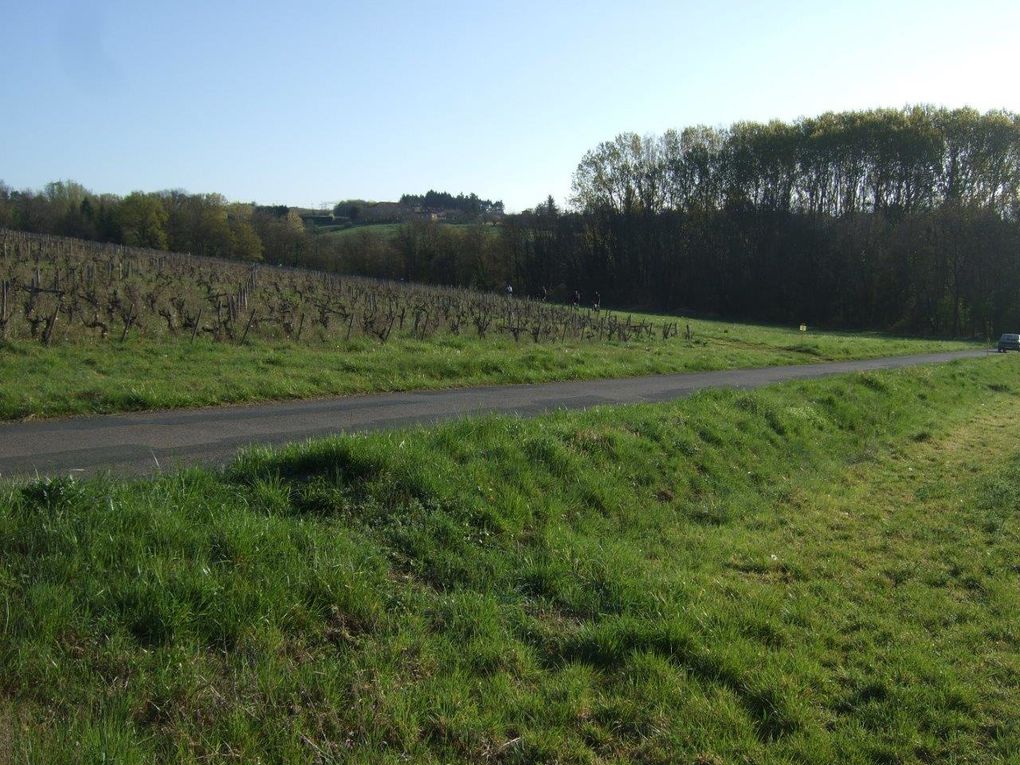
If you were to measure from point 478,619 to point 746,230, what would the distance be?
7802 centimetres

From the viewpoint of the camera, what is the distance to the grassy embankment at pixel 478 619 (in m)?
3.82

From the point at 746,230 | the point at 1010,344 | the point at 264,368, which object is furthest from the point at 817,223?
the point at 264,368

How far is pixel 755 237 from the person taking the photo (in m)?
76.6

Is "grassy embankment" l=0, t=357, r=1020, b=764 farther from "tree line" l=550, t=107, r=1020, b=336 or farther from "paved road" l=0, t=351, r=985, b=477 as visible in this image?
"tree line" l=550, t=107, r=1020, b=336

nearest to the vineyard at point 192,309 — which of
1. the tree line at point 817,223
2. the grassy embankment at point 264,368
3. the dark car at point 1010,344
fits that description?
the grassy embankment at point 264,368

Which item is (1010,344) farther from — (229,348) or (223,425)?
(223,425)

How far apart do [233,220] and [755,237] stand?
173 feet

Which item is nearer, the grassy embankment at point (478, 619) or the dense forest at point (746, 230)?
the grassy embankment at point (478, 619)

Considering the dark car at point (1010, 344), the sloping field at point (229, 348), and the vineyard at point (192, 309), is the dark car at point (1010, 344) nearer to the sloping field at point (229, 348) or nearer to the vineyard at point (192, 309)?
the sloping field at point (229, 348)

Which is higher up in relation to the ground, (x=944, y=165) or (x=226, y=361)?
(x=944, y=165)

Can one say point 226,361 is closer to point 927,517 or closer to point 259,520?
point 259,520

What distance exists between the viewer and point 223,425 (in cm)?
1000

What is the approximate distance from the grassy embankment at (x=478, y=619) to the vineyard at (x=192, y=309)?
1074cm

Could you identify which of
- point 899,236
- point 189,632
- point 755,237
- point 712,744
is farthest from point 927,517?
point 755,237
